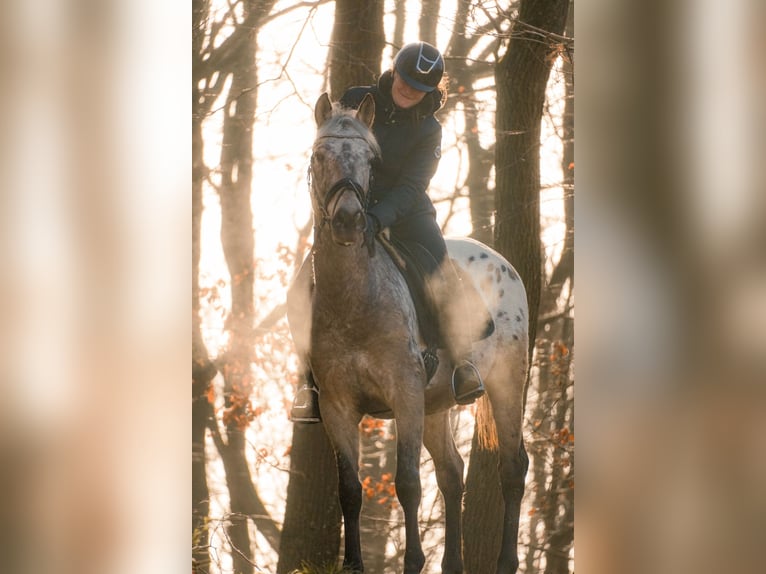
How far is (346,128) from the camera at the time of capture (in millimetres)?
3781

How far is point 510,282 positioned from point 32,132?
1932mm

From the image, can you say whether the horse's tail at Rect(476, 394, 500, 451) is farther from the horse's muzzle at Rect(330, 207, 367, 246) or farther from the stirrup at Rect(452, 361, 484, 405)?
the horse's muzzle at Rect(330, 207, 367, 246)

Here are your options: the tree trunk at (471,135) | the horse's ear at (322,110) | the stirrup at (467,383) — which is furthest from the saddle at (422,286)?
the horse's ear at (322,110)

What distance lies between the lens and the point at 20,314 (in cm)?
391

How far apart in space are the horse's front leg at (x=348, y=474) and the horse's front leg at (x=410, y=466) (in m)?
0.16

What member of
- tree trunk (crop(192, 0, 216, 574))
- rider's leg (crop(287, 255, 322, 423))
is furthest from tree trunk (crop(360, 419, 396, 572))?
tree trunk (crop(192, 0, 216, 574))

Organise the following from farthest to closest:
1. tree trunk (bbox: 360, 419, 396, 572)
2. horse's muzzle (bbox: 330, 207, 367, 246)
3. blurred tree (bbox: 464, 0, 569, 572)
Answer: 1. blurred tree (bbox: 464, 0, 569, 572)
2. tree trunk (bbox: 360, 419, 396, 572)
3. horse's muzzle (bbox: 330, 207, 367, 246)

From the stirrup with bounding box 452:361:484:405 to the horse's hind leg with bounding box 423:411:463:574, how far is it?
9 cm

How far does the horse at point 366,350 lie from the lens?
374cm

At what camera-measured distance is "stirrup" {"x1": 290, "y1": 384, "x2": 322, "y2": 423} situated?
3838 mm

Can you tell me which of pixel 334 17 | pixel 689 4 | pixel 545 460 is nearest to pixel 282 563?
pixel 545 460

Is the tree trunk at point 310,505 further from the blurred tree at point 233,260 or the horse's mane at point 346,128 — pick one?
the horse's mane at point 346,128

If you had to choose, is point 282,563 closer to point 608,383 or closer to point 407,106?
point 608,383

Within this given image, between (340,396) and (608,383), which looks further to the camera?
(608,383)
